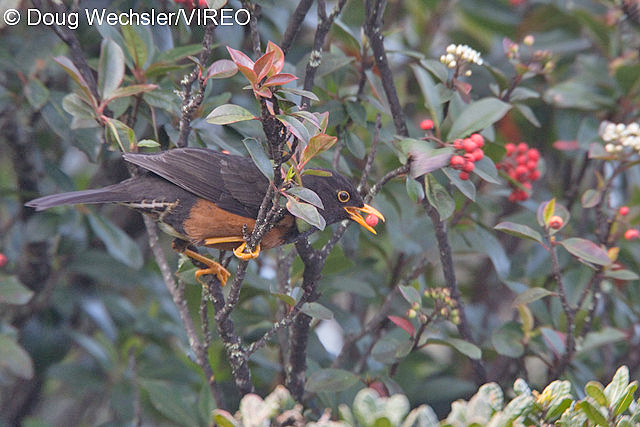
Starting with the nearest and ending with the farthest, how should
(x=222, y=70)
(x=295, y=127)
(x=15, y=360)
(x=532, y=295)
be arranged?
(x=295, y=127) → (x=222, y=70) → (x=532, y=295) → (x=15, y=360)

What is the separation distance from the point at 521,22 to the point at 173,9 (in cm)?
243

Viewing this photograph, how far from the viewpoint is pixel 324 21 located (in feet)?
8.48

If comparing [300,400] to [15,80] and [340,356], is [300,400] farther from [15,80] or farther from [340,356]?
[15,80]

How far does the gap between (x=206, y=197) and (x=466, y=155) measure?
3.44 feet

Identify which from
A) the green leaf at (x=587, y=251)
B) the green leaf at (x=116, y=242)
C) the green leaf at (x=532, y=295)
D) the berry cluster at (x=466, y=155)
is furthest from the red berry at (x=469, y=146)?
the green leaf at (x=116, y=242)

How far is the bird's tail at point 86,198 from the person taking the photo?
2.70m

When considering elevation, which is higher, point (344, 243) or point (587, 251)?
point (587, 251)

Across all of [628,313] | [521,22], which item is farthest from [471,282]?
[521,22]

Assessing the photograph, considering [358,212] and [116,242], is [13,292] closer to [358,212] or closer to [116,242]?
[116,242]

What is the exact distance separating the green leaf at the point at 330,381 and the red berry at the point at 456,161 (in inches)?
35.8

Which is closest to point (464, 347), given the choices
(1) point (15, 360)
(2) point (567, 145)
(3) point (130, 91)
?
(2) point (567, 145)

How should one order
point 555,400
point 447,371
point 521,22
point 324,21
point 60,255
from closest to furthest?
point 555,400 → point 324,21 → point 60,255 → point 447,371 → point 521,22

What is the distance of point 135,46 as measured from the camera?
2.91 m

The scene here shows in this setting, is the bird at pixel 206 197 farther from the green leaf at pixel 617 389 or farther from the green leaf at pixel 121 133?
the green leaf at pixel 617 389
